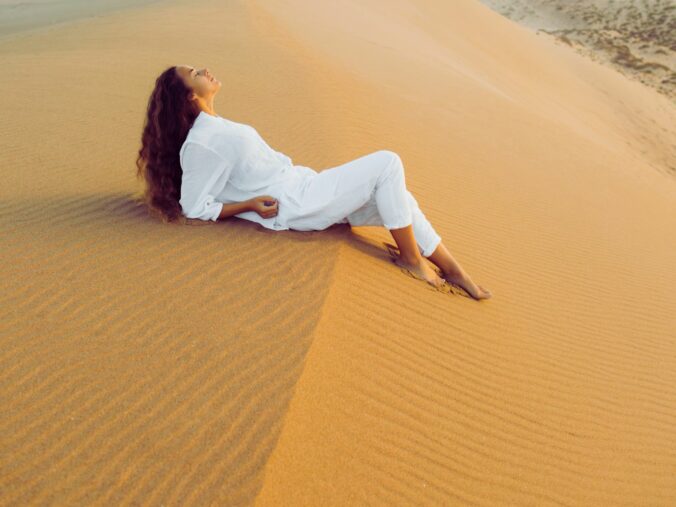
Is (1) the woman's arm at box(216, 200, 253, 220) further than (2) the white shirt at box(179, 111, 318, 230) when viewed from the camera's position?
Yes

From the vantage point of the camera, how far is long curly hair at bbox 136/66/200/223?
3.86m

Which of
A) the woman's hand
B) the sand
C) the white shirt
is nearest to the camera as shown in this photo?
the sand

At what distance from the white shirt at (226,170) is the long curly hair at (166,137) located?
0.37 feet

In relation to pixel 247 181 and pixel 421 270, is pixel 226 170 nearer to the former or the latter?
pixel 247 181

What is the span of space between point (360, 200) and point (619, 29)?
30.1 meters

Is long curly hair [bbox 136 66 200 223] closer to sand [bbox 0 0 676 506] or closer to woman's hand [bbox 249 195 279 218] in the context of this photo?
sand [bbox 0 0 676 506]

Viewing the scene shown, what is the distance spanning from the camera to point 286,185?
409 centimetres

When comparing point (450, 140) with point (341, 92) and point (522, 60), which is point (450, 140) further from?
point (522, 60)

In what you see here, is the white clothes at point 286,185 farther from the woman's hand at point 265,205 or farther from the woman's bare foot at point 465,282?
the woman's bare foot at point 465,282

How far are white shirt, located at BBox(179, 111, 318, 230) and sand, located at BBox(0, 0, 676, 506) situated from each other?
0.21m

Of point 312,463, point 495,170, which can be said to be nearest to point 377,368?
point 312,463

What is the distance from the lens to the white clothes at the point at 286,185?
12.5 feet

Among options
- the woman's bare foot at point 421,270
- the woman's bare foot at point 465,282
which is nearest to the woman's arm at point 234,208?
the woman's bare foot at point 421,270

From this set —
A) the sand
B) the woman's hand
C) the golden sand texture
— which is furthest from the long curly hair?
the golden sand texture
